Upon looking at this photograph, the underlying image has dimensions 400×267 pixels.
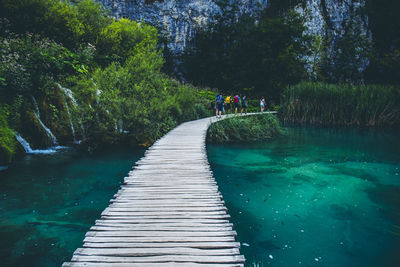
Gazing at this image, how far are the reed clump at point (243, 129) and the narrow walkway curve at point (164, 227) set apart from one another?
7.34 meters

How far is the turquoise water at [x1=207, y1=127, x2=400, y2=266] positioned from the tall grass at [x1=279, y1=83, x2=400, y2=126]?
565cm

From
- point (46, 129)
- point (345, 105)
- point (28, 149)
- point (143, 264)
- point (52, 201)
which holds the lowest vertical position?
point (52, 201)

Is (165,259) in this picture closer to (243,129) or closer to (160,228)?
(160,228)

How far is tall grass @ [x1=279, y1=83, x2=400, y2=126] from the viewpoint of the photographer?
57.7 ft

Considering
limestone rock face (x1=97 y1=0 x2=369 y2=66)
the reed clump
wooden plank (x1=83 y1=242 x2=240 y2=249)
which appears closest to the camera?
wooden plank (x1=83 y1=242 x2=240 y2=249)

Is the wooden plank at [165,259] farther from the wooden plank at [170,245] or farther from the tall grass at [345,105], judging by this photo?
the tall grass at [345,105]

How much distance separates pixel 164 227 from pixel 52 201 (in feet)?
13.3

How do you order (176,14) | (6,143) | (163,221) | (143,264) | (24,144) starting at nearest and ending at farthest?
1. (143,264)
2. (163,221)
3. (6,143)
4. (24,144)
5. (176,14)

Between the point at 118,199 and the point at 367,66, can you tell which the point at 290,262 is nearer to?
the point at 118,199

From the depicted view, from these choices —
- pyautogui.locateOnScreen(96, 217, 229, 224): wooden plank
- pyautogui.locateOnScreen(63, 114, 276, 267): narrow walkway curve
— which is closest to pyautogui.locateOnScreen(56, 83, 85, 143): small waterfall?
pyautogui.locateOnScreen(63, 114, 276, 267): narrow walkway curve

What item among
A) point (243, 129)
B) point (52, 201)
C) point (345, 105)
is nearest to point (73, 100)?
point (52, 201)

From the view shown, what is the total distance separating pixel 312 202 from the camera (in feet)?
21.5

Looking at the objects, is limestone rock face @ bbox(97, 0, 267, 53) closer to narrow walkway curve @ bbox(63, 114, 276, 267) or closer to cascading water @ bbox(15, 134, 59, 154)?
cascading water @ bbox(15, 134, 59, 154)

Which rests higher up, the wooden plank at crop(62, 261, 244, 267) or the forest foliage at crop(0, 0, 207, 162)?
the forest foliage at crop(0, 0, 207, 162)
